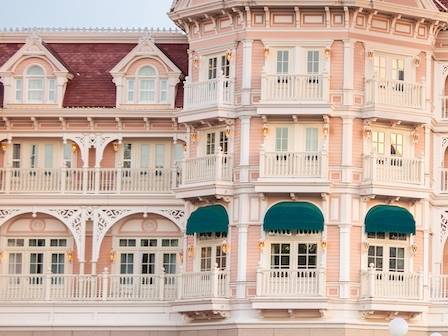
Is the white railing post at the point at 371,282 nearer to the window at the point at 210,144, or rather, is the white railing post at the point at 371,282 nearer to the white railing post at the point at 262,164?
the white railing post at the point at 262,164

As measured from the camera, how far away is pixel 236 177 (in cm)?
5772

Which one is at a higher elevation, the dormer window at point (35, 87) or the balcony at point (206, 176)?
the dormer window at point (35, 87)

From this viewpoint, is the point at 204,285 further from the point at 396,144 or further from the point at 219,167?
the point at 396,144

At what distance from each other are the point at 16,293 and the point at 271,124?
36.2 feet

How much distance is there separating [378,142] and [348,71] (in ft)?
9.03

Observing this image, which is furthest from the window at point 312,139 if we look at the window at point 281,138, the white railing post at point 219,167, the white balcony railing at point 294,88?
the white railing post at point 219,167

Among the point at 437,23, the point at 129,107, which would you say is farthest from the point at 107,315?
the point at 437,23

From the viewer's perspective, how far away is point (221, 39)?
5897cm

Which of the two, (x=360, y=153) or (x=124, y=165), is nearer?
(x=360, y=153)

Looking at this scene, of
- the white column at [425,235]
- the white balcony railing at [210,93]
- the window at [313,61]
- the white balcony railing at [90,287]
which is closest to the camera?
the window at [313,61]

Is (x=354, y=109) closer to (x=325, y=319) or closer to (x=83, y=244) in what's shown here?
(x=325, y=319)

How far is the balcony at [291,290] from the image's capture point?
55938mm

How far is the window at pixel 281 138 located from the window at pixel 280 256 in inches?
131

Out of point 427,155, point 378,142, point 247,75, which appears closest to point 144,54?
point 247,75
